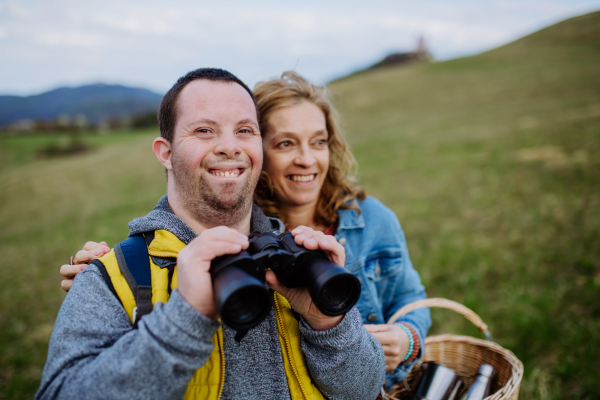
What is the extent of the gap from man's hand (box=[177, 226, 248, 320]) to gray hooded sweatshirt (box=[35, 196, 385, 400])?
36mm

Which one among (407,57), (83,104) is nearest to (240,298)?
(407,57)

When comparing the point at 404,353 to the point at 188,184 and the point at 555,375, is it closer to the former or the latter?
the point at 188,184

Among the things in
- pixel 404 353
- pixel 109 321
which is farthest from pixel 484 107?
pixel 109 321

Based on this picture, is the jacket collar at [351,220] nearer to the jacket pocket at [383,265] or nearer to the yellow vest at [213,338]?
the jacket pocket at [383,265]

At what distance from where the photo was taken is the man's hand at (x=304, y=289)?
1.65 m

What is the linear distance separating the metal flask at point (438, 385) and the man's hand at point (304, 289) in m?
1.13

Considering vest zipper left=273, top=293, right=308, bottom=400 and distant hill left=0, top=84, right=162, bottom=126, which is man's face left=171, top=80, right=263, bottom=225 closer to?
vest zipper left=273, top=293, right=308, bottom=400

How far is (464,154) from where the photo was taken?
1127 cm

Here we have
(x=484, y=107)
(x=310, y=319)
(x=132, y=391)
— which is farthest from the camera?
(x=484, y=107)

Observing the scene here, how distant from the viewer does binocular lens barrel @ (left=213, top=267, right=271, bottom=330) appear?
49.1 inches

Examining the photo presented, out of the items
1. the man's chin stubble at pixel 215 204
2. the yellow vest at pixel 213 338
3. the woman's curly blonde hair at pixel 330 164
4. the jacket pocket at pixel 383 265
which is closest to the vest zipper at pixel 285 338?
the yellow vest at pixel 213 338

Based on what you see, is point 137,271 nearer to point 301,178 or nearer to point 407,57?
point 301,178

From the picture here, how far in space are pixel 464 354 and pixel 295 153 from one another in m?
1.98

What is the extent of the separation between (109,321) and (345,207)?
1.84 m
